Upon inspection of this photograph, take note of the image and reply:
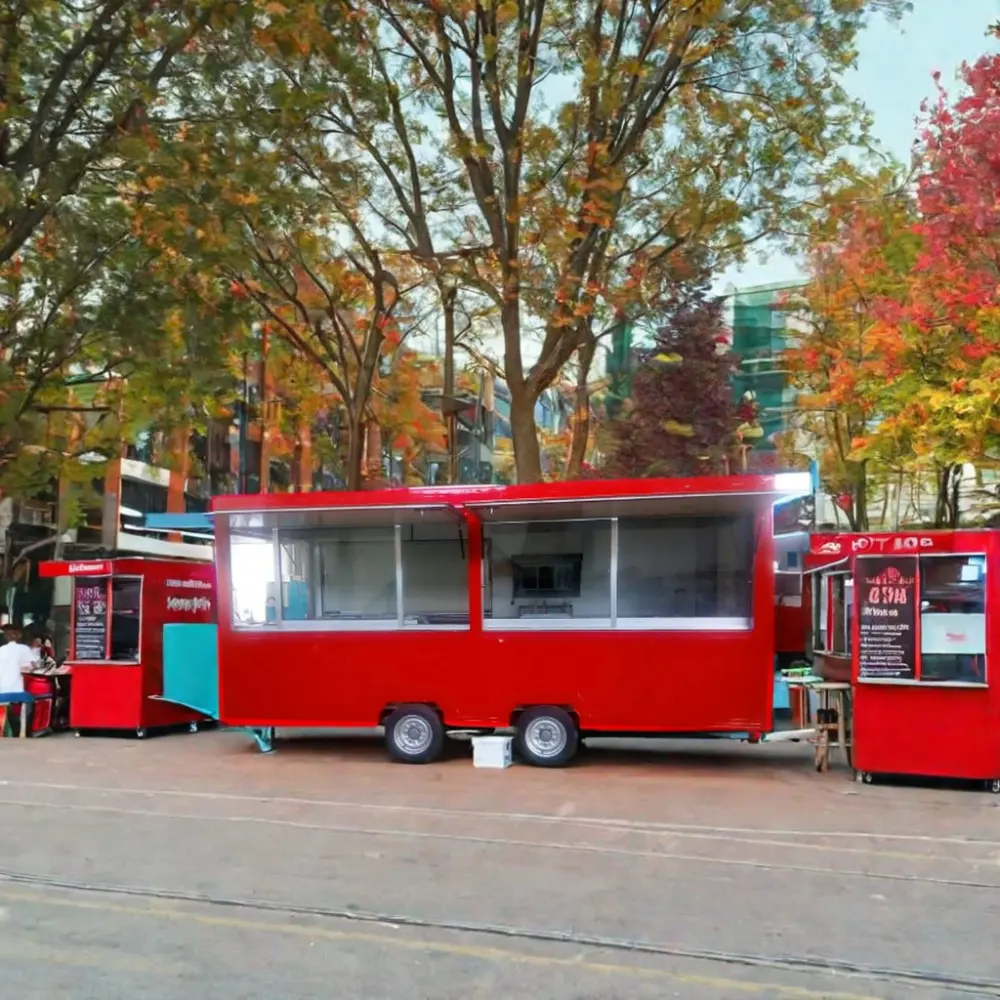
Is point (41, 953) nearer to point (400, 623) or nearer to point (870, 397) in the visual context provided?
point (400, 623)

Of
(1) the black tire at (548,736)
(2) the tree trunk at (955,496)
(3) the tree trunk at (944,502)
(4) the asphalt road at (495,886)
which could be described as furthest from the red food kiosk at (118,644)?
(2) the tree trunk at (955,496)

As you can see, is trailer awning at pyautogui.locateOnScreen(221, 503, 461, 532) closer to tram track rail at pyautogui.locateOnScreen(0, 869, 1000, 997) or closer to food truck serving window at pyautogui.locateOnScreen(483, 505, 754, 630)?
food truck serving window at pyautogui.locateOnScreen(483, 505, 754, 630)

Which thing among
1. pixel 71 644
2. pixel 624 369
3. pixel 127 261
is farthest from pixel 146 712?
pixel 624 369

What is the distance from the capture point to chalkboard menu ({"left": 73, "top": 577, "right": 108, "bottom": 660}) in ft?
48.2

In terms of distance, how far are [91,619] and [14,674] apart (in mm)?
1239

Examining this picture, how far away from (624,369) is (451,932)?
26790mm

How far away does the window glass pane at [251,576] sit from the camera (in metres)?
12.2

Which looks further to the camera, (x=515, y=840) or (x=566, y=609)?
(x=566, y=609)

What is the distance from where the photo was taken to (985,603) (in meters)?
9.82

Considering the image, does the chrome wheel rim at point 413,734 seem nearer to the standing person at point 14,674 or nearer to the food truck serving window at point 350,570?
the food truck serving window at point 350,570

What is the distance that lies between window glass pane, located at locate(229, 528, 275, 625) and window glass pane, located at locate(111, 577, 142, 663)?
2971mm

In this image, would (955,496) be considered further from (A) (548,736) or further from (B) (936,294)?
(A) (548,736)

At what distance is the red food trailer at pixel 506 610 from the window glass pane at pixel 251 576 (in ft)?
0.05

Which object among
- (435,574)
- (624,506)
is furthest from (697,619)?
(435,574)
